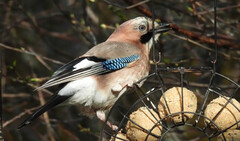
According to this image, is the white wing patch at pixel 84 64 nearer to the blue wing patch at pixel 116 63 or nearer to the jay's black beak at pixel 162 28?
the blue wing patch at pixel 116 63

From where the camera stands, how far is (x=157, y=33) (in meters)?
4.12

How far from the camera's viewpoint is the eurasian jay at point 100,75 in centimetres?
368

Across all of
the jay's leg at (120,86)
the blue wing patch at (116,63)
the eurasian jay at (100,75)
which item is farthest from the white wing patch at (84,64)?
the jay's leg at (120,86)

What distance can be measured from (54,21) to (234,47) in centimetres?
355

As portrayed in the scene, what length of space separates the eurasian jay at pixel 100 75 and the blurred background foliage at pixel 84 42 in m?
0.32

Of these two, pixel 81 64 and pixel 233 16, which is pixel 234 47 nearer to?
pixel 233 16

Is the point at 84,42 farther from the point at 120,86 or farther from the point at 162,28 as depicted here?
the point at 120,86

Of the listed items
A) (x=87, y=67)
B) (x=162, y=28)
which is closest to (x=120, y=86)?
(x=87, y=67)

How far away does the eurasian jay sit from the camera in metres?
3.68

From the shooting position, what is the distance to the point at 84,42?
574 cm

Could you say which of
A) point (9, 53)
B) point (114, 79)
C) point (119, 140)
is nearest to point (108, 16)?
point (9, 53)

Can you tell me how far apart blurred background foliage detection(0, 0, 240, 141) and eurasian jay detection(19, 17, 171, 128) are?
32 cm

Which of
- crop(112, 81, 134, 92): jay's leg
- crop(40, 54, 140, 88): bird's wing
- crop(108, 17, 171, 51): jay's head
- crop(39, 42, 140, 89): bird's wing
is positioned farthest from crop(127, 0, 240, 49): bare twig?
crop(112, 81, 134, 92): jay's leg

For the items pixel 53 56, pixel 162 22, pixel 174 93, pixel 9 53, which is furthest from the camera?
pixel 53 56
